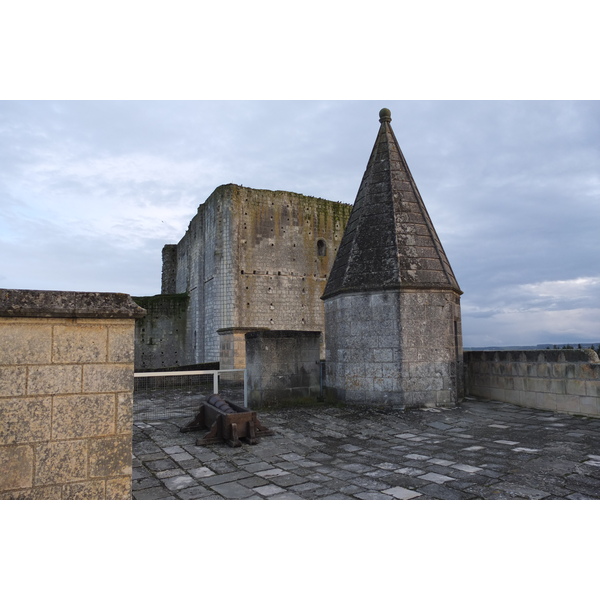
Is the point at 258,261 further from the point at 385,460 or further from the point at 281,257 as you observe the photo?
the point at 385,460

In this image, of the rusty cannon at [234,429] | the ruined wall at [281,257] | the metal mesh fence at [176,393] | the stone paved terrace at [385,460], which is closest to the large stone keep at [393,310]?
the stone paved terrace at [385,460]

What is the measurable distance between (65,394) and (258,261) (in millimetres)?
15973

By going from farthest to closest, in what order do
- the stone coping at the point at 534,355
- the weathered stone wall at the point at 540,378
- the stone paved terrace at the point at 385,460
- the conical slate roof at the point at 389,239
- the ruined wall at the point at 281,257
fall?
the ruined wall at the point at 281,257
the conical slate roof at the point at 389,239
the stone coping at the point at 534,355
the weathered stone wall at the point at 540,378
the stone paved terrace at the point at 385,460

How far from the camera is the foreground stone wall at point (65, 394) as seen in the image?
2967mm

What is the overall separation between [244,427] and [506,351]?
6.37 metres

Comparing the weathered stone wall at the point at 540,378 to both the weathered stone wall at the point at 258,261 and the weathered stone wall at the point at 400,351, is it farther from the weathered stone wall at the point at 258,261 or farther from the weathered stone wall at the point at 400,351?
the weathered stone wall at the point at 258,261

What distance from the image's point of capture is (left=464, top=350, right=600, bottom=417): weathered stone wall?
308 inches

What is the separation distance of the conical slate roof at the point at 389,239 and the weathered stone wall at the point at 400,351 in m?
0.33

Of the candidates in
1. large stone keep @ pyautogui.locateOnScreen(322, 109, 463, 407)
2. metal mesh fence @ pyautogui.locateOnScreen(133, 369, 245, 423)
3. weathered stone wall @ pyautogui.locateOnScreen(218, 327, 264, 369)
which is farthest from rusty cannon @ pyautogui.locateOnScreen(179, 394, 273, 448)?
weathered stone wall @ pyautogui.locateOnScreen(218, 327, 264, 369)

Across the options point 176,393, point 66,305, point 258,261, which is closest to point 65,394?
point 66,305

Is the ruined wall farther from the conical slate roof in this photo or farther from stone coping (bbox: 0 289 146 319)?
stone coping (bbox: 0 289 146 319)

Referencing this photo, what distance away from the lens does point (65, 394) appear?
311cm
